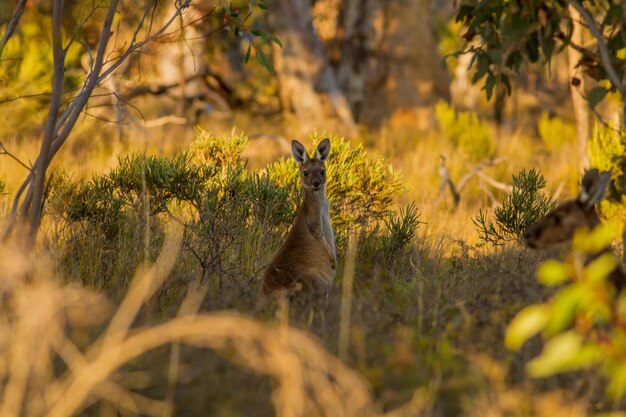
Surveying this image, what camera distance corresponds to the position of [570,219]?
450 centimetres

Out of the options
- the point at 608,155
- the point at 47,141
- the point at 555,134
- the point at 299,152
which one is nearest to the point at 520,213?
the point at 299,152

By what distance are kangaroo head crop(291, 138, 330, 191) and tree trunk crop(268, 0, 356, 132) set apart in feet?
29.2

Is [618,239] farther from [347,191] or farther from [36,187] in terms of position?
[36,187]

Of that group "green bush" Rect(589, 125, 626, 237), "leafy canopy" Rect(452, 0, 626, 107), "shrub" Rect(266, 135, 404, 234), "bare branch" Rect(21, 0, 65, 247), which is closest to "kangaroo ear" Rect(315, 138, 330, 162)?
"shrub" Rect(266, 135, 404, 234)

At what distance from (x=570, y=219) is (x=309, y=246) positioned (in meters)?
2.29

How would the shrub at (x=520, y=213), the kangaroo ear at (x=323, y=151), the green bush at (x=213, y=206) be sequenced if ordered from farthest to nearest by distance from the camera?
the shrub at (x=520, y=213)
the kangaroo ear at (x=323, y=151)
the green bush at (x=213, y=206)

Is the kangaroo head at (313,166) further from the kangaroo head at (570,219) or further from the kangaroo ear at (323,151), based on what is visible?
the kangaroo head at (570,219)

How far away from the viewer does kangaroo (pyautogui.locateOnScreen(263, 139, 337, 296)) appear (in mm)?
5922

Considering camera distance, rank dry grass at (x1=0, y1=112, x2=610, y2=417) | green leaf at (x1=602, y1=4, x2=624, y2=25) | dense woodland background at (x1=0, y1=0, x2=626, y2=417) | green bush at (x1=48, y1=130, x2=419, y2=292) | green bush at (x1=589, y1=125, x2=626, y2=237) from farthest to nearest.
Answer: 1. green bush at (x1=589, y1=125, x2=626, y2=237)
2. green bush at (x1=48, y1=130, x2=419, y2=292)
3. green leaf at (x1=602, y1=4, x2=624, y2=25)
4. dense woodland background at (x1=0, y1=0, x2=626, y2=417)
5. dry grass at (x1=0, y1=112, x2=610, y2=417)

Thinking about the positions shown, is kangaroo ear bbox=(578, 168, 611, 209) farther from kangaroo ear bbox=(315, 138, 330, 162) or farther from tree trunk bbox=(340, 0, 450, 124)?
tree trunk bbox=(340, 0, 450, 124)

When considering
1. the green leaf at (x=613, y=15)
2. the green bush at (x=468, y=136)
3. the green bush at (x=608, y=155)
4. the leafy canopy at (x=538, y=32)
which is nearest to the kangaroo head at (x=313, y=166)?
the leafy canopy at (x=538, y=32)

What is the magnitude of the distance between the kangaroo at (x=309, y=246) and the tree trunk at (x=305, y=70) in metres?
9.09

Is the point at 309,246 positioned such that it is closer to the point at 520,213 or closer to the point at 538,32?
the point at 538,32

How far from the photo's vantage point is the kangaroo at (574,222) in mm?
4469
